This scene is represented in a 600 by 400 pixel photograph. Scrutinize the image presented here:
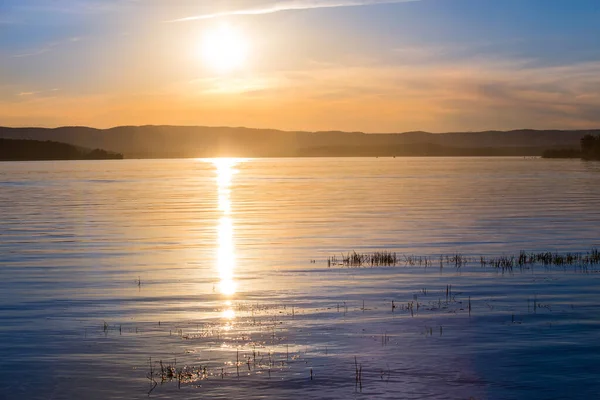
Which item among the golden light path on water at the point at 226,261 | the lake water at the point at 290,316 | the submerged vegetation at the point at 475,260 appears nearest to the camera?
the lake water at the point at 290,316

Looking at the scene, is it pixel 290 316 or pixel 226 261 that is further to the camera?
pixel 226 261

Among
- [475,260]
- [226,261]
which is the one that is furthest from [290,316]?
[475,260]

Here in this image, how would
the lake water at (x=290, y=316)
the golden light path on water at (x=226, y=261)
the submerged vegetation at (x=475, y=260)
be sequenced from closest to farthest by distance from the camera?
the lake water at (x=290, y=316), the golden light path on water at (x=226, y=261), the submerged vegetation at (x=475, y=260)

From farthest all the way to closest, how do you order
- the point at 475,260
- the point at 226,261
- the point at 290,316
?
the point at 226,261 → the point at 475,260 → the point at 290,316

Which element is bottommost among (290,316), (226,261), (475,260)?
(290,316)

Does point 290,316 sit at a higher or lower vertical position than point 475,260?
lower

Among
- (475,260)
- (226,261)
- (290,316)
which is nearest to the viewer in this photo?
(290,316)

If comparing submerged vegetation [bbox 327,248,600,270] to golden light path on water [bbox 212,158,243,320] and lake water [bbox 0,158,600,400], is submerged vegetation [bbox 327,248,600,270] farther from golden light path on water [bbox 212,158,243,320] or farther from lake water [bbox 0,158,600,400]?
golden light path on water [bbox 212,158,243,320]

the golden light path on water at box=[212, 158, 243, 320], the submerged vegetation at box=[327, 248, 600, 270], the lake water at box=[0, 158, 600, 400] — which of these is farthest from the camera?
the submerged vegetation at box=[327, 248, 600, 270]

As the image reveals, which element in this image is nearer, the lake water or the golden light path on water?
the lake water

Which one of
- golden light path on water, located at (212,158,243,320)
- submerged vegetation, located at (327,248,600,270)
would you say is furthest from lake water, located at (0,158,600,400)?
submerged vegetation, located at (327,248,600,270)

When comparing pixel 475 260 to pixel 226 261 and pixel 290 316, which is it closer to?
pixel 226 261

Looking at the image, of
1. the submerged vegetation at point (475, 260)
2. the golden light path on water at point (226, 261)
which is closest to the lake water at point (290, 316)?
the golden light path on water at point (226, 261)

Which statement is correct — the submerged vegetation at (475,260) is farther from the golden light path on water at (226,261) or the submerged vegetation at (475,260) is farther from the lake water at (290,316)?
the golden light path on water at (226,261)
